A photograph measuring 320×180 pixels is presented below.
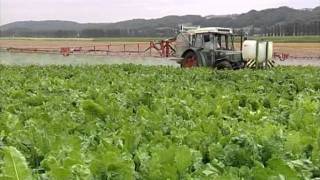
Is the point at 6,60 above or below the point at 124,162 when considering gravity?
below

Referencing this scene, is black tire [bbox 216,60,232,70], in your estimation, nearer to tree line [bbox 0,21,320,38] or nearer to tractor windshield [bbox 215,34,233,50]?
tractor windshield [bbox 215,34,233,50]

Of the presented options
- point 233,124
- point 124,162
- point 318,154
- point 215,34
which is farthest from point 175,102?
point 215,34

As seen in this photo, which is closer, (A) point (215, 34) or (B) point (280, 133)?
(B) point (280, 133)

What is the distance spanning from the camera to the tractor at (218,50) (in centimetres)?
2342

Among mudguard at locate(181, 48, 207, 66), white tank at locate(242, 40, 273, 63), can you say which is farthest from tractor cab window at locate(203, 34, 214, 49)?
white tank at locate(242, 40, 273, 63)

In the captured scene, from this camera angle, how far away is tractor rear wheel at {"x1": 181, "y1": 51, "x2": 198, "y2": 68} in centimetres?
2511

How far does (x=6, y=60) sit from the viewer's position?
30.9 meters

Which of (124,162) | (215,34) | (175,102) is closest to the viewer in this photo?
(124,162)

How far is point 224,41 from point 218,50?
0.82 m

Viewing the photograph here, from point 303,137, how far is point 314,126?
52 centimetres

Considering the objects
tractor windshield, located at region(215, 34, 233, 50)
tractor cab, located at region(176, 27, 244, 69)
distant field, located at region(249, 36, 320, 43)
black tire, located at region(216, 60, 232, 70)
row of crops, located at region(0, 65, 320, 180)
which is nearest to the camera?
row of crops, located at region(0, 65, 320, 180)

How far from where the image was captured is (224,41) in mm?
25422

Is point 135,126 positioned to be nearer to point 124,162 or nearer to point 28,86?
Answer: point 124,162

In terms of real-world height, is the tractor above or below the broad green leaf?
below
